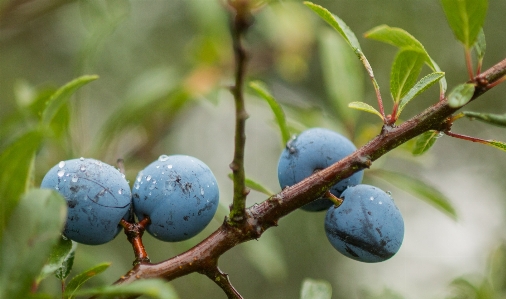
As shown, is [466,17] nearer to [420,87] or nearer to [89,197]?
[420,87]

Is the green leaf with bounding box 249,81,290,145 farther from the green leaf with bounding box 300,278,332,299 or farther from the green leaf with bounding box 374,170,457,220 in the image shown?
the green leaf with bounding box 374,170,457,220

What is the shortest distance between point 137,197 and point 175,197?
3.5 inches

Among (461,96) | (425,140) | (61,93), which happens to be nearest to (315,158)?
(425,140)

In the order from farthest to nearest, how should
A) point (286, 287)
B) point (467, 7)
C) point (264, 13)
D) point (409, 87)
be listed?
point (286, 287)
point (264, 13)
point (409, 87)
point (467, 7)

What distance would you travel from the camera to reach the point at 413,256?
11.8 feet

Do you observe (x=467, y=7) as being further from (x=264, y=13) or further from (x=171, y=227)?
(x=264, y=13)

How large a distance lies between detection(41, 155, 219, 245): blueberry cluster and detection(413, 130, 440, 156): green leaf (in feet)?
1.55

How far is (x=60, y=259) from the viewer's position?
102 cm

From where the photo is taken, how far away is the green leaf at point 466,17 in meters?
0.96

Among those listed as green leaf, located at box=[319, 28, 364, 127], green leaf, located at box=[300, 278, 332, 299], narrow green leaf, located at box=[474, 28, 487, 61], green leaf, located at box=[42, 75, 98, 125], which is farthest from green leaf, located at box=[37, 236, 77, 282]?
green leaf, located at box=[319, 28, 364, 127]

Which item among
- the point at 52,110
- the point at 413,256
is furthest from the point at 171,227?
the point at 413,256

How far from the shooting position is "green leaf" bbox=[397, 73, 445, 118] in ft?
3.39

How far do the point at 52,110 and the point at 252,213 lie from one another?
59 centimetres

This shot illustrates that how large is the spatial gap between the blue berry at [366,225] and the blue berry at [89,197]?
0.48 meters
